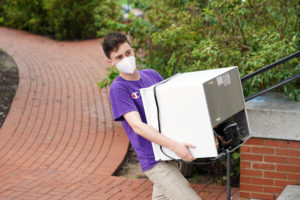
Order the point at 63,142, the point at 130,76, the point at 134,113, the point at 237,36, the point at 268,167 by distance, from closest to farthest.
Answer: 1. the point at 134,113
2. the point at 130,76
3. the point at 268,167
4. the point at 237,36
5. the point at 63,142

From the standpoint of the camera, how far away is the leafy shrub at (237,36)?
4.37 metres

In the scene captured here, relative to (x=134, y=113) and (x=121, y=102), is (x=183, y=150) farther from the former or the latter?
(x=121, y=102)

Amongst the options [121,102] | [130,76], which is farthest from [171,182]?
[130,76]

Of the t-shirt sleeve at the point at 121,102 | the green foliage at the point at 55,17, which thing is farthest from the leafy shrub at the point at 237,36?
the green foliage at the point at 55,17

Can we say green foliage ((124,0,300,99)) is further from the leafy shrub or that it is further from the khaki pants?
the khaki pants

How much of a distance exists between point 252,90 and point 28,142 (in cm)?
371

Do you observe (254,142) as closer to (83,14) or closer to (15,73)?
(15,73)

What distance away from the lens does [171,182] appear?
295 cm

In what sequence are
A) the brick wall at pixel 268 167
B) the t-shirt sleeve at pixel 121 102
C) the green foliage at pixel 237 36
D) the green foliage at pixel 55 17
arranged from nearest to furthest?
the t-shirt sleeve at pixel 121 102 → the brick wall at pixel 268 167 → the green foliage at pixel 237 36 → the green foliage at pixel 55 17

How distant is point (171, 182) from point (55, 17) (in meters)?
13.8

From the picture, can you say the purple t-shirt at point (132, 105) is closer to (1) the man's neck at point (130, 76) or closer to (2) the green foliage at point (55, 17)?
(1) the man's neck at point (130, 76)

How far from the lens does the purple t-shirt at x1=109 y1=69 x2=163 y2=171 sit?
2.89 meters

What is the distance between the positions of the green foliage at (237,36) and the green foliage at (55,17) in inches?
375

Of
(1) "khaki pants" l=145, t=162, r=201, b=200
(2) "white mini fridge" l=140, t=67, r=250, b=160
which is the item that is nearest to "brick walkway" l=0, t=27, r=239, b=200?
(1) "khaki pants" l=145, t=162, r=201, b=200
